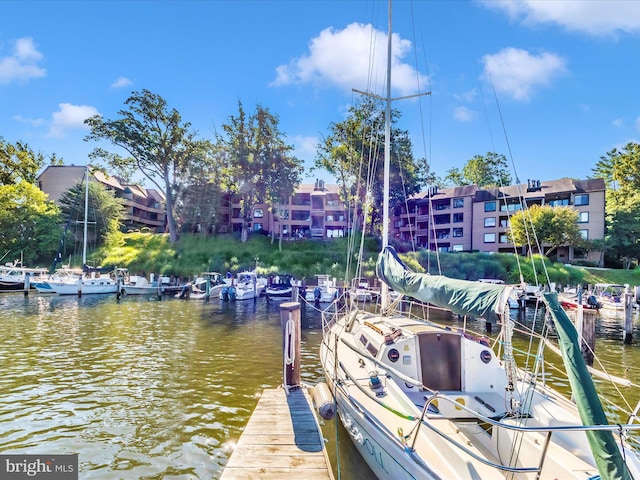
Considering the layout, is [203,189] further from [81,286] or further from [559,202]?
[559,202]

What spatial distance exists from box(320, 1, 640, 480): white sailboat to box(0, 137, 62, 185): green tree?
229ft

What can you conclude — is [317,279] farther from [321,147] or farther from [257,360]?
[257,360]

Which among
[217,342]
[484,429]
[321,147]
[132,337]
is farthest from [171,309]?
[321,147]

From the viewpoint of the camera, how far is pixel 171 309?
92.9ft

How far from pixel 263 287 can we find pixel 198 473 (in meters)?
31.6

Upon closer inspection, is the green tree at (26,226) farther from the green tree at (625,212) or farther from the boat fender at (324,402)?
the green tree at (625,212)

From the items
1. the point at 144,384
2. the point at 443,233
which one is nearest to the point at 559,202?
the point at 443,233

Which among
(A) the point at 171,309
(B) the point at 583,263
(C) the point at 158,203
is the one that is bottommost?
(A) the point at 171,309

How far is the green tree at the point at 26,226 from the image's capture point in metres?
46.9

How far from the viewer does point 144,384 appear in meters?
11.9

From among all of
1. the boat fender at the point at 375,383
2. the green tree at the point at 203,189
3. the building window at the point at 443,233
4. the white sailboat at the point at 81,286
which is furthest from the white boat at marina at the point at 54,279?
the building window at the point at 443,233

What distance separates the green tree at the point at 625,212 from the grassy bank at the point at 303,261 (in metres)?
5.80

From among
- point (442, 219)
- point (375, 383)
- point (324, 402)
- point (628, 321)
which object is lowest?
point (628, 321)

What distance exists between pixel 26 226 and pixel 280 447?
5596 centimetres
